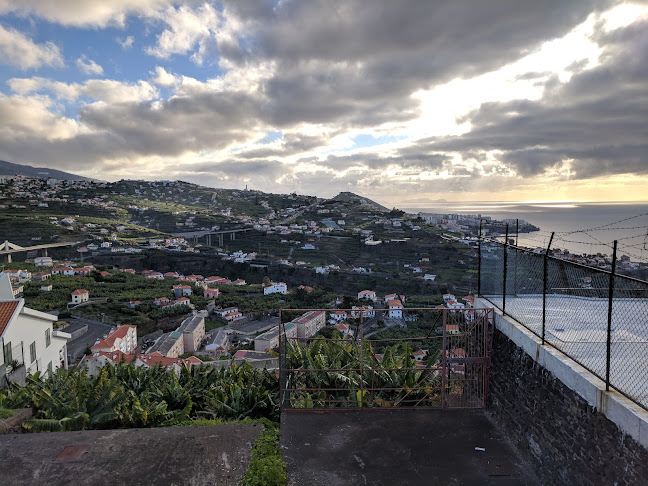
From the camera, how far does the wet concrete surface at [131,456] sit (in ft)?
12.1

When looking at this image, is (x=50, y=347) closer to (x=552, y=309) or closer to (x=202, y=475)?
(x=202, y=475)

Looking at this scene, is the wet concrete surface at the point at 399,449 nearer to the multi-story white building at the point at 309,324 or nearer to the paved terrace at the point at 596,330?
the paved terrace at the point at 596,330

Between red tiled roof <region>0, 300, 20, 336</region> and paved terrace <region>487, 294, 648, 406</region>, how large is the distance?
44.7ft

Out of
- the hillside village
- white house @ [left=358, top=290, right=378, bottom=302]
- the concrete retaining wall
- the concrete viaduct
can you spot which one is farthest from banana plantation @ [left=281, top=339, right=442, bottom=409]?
the concrete viaduct

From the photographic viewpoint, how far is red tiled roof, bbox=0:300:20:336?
39.5 ft

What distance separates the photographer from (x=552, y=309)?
202 inches

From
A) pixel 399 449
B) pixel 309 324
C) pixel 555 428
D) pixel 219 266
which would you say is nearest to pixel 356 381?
pixel 399 449

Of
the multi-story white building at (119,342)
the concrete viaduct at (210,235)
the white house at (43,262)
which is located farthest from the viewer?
the concrete viaduct at (210,235)

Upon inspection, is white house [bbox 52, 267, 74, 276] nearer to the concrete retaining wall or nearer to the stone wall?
the concrete retaining wall

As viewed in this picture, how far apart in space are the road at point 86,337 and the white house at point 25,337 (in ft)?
35.3

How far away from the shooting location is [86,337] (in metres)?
30.4

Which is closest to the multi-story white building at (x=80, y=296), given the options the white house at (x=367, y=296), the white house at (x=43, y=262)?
the white house at (x=43, y=262)

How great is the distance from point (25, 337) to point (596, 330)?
1570 cm

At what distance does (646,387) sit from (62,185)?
131 metres
